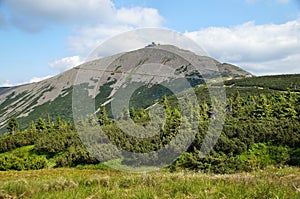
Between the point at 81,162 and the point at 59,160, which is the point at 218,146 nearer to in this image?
the point at 81,162

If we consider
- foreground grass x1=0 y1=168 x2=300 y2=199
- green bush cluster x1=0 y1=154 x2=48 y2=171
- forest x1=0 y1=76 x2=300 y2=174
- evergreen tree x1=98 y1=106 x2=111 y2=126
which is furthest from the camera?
evergreen tree x1=98 y1=106 x2=111 y2=126

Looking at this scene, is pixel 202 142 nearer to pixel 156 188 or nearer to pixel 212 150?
pixel 212 150

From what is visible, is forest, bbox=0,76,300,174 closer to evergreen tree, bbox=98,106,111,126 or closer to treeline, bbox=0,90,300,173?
treeline, bbox=0,90,300,173

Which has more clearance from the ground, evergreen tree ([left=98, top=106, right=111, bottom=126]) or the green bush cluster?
evergreen tree ([left=98, top=106, right=111, bottom=126])

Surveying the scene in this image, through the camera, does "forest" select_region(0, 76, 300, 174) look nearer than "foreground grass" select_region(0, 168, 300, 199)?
No

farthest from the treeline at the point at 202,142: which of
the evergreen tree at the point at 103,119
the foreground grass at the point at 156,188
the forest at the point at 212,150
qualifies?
the evergreen tree at the point at 103,119

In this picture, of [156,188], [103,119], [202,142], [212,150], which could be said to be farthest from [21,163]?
[156,188]

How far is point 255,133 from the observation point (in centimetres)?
2808

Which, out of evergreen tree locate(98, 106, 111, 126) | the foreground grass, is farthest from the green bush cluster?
the foreground grass

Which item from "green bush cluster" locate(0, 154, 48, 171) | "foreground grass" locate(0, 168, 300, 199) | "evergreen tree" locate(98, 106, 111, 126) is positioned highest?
"foreground grass" locate(0, 168, 300, 199)

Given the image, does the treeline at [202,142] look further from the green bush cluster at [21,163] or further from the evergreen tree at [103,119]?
the evergreen tree at [103,119]

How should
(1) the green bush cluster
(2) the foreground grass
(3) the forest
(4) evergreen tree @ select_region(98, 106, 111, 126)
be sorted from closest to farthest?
1. (2) the foreground grass
2. (3) the forest
3. (1) the green bush cluster
4. (4) evergreen tree @ select_region(98, 106, 111, 126)

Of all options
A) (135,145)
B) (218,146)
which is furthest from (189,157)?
(135,145)

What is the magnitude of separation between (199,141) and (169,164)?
135 inches
